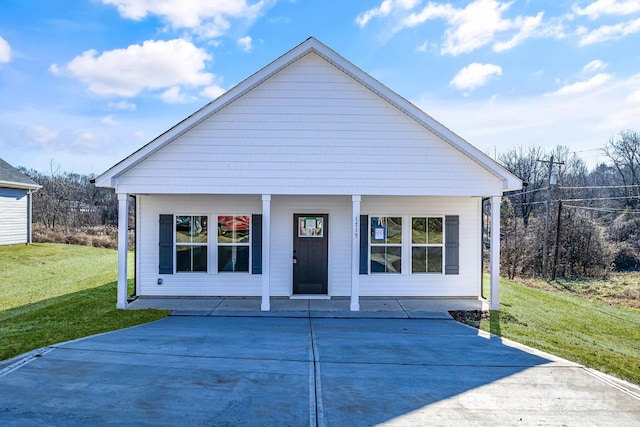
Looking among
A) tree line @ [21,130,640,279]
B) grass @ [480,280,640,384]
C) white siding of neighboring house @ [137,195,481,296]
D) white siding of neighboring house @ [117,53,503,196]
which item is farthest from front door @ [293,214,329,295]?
tree line @ [21,130,640,279]

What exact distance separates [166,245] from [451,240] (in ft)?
23.8

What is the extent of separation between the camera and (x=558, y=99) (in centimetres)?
2145

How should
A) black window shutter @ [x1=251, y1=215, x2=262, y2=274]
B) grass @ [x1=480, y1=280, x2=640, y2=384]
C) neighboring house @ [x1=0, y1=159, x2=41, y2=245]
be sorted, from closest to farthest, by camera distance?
1. grass @ [x1=480, y1=280, x2=640, y2=384]
2. black window shutter @ [x1=251, y1=215, x2=262, y2=274]
3. neighboring house @ [x1=0, y1=159, x2=41, y2=245]

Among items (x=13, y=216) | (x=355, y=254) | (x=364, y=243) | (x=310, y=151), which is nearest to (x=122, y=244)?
(x=310, y=151)

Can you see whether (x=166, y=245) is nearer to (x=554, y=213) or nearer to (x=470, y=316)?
(x=470, y=316)

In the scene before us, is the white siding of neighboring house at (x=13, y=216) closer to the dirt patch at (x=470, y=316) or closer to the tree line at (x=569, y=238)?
the dirt patch at (x=470, y=316)


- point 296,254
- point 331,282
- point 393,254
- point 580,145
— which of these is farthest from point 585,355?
point 580,145

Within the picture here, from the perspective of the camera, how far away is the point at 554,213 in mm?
26484

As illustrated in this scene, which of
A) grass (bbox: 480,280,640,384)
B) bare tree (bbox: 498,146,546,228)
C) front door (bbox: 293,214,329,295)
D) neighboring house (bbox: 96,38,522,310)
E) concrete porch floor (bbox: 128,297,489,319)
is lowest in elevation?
grass (bbox: 480,280,640,384)

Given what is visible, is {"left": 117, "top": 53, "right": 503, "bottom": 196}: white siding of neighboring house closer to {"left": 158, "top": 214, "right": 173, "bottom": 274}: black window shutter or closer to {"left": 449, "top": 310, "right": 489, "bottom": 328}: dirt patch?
{"left": 158, "top": 214, "right": 173, "bottom": 274}: black window shutter

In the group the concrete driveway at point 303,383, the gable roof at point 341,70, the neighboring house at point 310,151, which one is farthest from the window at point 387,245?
the concrete driveway at point 303,383

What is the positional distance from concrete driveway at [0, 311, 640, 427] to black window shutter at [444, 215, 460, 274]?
11.5ft

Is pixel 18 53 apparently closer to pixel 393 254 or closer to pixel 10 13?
pixel 10 13

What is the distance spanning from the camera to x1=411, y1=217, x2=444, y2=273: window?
11.3 m
